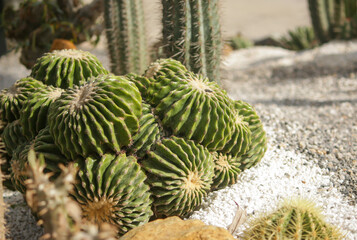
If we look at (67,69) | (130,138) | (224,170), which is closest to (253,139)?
(224,170)

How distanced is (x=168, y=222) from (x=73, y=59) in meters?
1.23

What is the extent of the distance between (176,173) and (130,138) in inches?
12.1

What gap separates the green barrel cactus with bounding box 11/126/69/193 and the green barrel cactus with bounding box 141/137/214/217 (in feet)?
Answer: 1.51

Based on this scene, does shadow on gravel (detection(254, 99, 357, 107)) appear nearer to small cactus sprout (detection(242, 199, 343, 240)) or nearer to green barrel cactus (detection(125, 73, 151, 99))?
green barrel cactus (detection(125, 73, 151, 99))

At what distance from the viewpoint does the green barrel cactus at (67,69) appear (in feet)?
8.58

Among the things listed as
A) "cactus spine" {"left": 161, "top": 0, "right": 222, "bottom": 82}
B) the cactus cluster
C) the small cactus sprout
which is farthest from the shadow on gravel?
the small cactus sprout

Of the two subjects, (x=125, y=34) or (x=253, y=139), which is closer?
(x=253, y=139)

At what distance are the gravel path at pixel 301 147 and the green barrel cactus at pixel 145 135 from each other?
525 mm

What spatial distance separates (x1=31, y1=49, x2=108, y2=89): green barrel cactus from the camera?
2.62 meters

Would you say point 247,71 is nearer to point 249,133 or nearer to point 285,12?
point 249,133

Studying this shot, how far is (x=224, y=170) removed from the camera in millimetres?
2475

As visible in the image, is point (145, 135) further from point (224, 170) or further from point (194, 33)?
point (194, 33)

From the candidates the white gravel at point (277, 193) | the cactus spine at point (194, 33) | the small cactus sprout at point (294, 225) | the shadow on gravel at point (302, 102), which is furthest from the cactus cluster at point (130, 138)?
the shadow on gravel at point (302, 102)

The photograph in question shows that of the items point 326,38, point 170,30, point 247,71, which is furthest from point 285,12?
point 170,30
